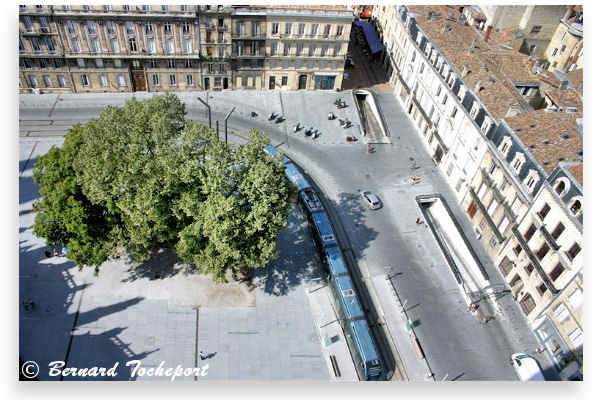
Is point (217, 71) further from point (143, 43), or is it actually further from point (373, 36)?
point (373, 36)

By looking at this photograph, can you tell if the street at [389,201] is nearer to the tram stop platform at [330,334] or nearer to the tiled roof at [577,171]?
the tram stop platform at [330,334]

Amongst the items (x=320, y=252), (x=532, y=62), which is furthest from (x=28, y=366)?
(x=532, y=62)

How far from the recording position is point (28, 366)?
144 ft

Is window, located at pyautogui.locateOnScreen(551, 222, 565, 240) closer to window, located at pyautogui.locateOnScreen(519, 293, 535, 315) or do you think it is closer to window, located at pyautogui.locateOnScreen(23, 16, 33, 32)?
window, located at pyautogui.locateOnScreen(519, 293, 535, 315)

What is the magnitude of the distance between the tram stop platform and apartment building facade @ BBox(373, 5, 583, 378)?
72.3 ft

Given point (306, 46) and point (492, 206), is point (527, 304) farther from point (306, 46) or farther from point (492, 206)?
point (306, 46)

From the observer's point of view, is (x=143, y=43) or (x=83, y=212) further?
(x=143, y=43)

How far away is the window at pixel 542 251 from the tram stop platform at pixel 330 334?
2359cm

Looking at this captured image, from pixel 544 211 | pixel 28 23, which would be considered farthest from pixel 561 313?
pixel 28 23

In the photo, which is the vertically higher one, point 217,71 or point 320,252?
point 217,71

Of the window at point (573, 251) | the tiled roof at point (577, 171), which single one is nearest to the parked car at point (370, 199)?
the tiled roof at point (577, 171)

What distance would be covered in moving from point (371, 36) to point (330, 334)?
237 ft

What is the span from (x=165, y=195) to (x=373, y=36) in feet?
238

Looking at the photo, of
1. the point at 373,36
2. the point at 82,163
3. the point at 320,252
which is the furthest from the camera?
the point at 373,36
